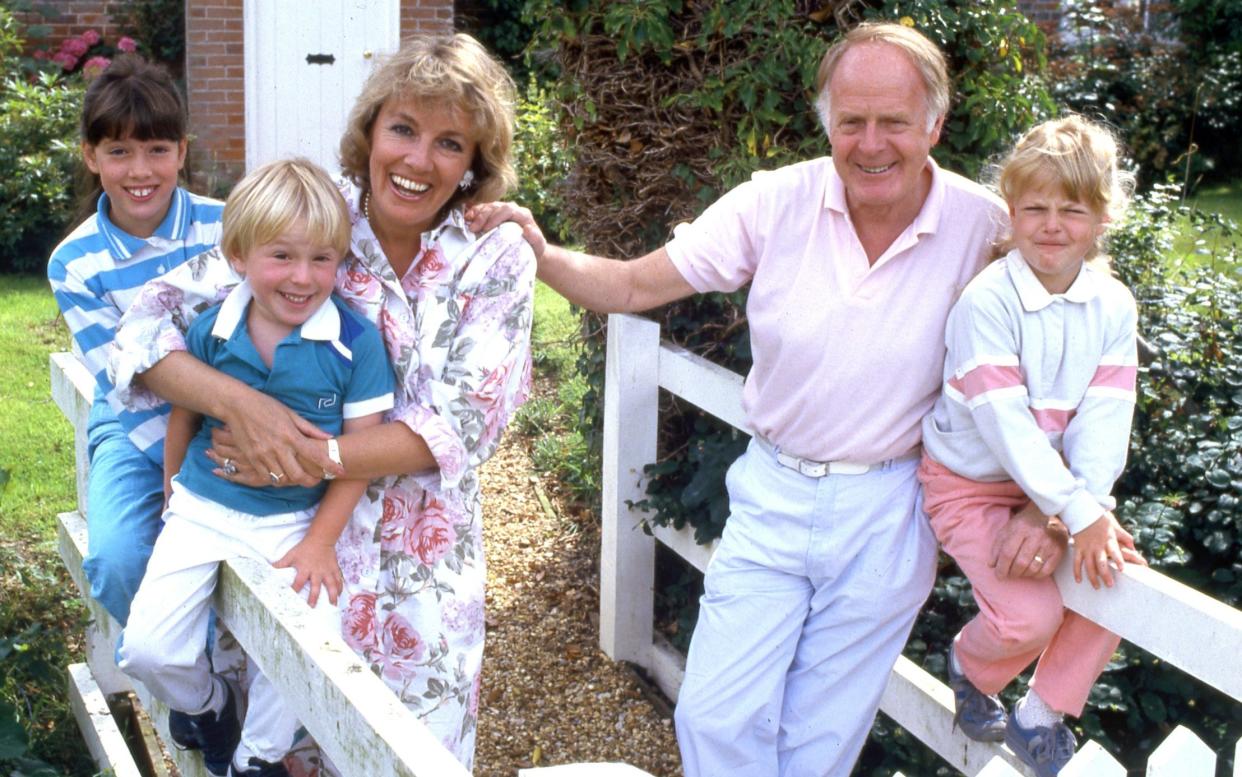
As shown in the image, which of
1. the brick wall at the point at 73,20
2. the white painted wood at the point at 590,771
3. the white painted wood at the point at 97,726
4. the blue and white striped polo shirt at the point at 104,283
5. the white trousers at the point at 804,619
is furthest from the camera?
the brick wall at the point at 73,20

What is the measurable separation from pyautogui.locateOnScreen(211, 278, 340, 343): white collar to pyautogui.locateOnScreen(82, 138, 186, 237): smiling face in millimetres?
547

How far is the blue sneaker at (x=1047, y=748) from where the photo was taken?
261 centimetres

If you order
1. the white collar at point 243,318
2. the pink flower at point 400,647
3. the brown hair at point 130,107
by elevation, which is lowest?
the pink flower at point 400,647

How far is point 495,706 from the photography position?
173 inches

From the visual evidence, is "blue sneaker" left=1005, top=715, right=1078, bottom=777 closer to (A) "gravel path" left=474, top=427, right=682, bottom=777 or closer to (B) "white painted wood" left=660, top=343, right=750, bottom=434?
(B) "white painted wood" left=660, top=343, right=750, bottom=434

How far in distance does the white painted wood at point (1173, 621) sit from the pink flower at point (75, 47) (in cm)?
1046

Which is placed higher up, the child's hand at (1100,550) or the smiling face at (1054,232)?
the smiling face at (1054,232)

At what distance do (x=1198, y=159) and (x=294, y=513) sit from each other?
11896 millimetres

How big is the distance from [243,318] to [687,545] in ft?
6.08

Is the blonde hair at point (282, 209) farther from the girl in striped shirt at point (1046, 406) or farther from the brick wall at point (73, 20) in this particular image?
the brick wall at point (73, 20)

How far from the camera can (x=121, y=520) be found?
9.75ft

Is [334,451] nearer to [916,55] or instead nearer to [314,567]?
[314,567]

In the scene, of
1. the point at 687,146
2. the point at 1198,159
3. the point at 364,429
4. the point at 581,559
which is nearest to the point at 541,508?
the point at 581,559

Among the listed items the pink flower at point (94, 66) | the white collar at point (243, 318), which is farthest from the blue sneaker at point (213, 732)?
the pink flower at point (94, 66)
